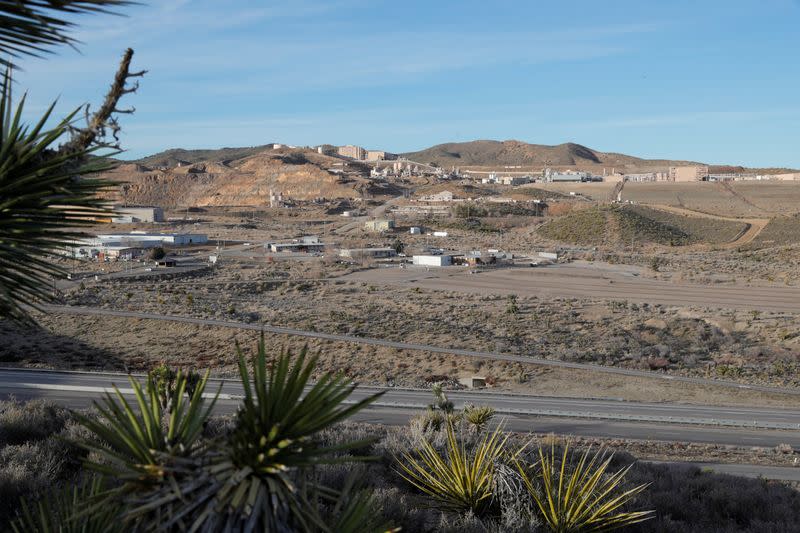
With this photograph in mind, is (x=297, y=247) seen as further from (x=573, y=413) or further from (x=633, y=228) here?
(x=573, y=413)

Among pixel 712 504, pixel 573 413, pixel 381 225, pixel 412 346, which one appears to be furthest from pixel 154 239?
pixel 712 504

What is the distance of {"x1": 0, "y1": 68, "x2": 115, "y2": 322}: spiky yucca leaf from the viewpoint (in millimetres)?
3766

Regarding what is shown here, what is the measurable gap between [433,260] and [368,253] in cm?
983

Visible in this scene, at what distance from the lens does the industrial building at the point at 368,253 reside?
78.3 m

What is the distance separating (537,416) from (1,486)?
17.0 meters

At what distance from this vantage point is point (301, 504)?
3574 mm

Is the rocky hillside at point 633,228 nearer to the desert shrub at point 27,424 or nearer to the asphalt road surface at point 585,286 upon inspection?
the asphalt road surface at point 585,286

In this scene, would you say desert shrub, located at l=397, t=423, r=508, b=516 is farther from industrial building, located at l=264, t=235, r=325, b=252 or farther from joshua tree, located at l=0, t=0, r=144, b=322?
industrial building, located at l=264, t=235, r=325, b=252

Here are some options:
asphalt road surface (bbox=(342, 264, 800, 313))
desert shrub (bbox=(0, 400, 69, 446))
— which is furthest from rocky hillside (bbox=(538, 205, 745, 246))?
desert shrub (bbox=(0, 400, 69, 446))

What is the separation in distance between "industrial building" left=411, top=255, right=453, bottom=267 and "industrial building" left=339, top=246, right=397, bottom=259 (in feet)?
21.7

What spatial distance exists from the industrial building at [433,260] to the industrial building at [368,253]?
663 centimetres

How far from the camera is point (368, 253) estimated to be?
262 feet

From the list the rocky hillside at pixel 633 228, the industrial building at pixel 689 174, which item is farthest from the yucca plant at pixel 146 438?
the industrial building at pixel 689 174

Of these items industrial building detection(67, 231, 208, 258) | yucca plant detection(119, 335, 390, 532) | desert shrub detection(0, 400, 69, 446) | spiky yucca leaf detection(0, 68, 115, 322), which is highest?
spiky yucca leaf detection(0, 68, 115, 322)
